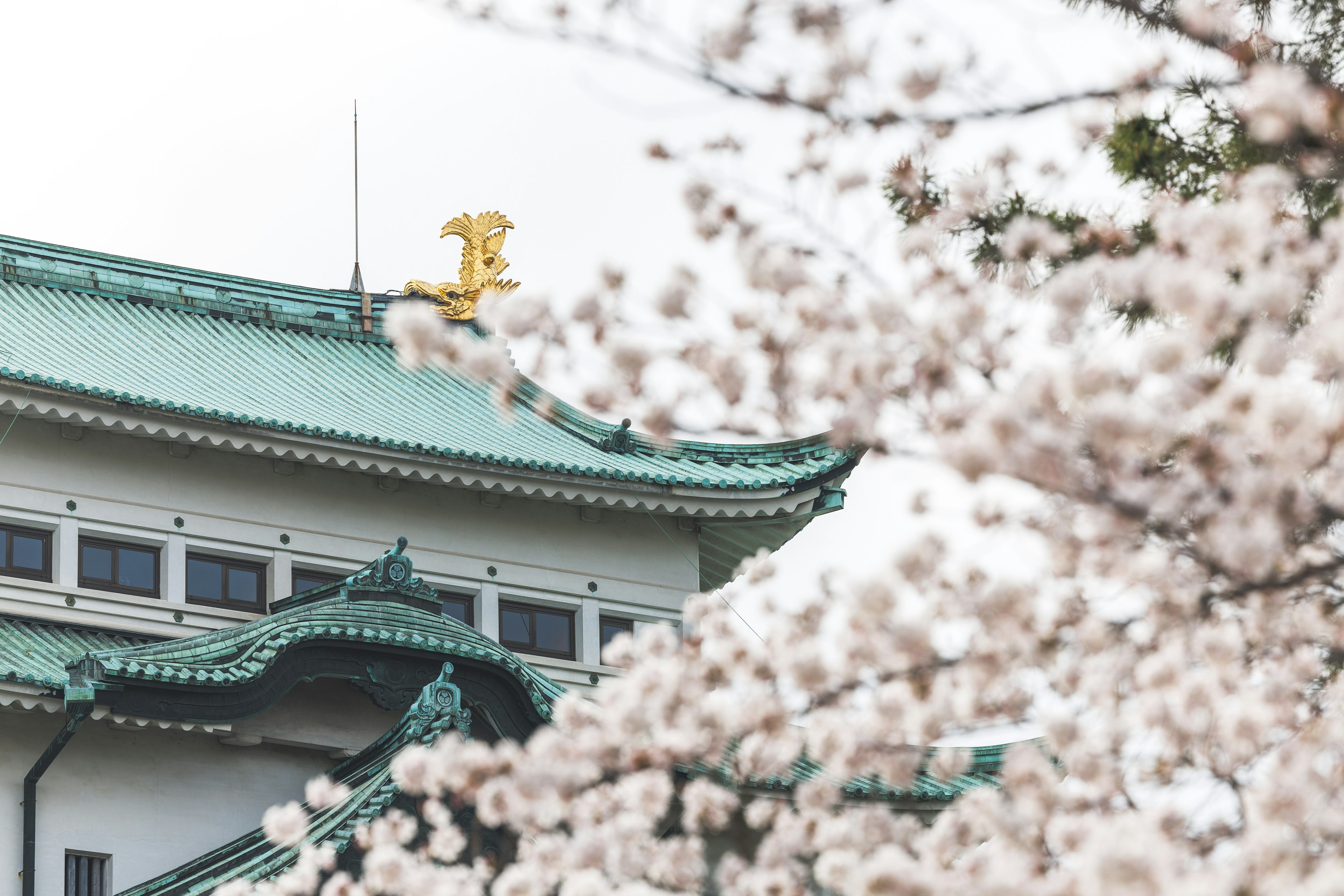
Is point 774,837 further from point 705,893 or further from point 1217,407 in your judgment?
point 705,893

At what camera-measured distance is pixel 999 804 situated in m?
7.96

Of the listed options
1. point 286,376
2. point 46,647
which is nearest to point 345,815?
point 46,647

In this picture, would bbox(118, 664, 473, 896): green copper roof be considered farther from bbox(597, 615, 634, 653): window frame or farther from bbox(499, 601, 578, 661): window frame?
bbox(597, 615, 634, 653): window frame

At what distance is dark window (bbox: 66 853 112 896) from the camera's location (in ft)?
56.6

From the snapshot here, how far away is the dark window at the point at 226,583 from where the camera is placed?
19703mm

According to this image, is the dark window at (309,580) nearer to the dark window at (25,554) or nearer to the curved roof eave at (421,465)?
the curved roof eave at (421,465)

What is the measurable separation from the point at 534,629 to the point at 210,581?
3.46 metres

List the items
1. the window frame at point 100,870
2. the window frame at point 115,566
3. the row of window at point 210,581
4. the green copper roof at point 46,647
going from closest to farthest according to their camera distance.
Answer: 1. the green copper roof at point 46,647
2. the window frame at point 100,870
3. the row of window at point 210,581
4. the window frame at point 115,566

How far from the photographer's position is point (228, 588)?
65.3 ft

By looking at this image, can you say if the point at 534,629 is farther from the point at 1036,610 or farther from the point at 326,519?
the point at 1036,610

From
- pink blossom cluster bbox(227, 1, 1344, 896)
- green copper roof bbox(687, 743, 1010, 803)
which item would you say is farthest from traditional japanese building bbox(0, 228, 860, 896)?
pink blossom cluster bbox(227, 1, 1344, 896)

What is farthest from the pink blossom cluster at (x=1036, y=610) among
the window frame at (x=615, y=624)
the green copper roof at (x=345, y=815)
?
the window frame at (x=615, y=624)

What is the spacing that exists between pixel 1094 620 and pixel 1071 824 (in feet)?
2.58

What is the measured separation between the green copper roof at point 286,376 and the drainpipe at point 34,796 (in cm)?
384
